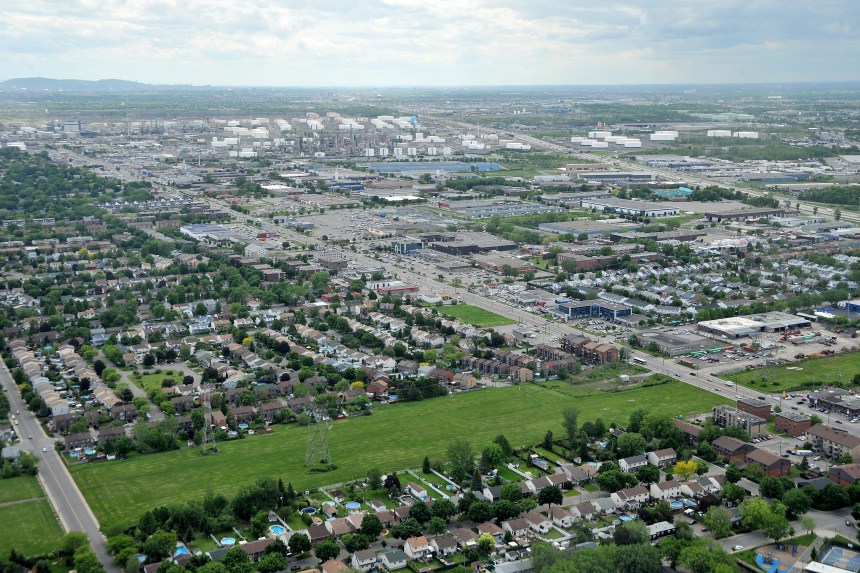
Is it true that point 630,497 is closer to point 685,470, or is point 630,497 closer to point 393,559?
point 685,470

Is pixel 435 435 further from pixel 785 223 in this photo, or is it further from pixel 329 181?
pixel 329 181

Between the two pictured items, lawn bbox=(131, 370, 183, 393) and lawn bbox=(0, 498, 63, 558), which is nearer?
lawn bbox=(0, 498, 63, 558)

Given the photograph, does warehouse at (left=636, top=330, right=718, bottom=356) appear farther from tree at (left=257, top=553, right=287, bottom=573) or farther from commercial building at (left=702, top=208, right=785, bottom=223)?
commercial building at (left=702, top=208, right=785, bottom=223)

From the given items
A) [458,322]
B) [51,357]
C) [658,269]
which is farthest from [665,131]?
[51,357]

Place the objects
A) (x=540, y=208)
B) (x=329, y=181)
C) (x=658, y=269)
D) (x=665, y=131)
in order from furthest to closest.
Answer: (x=665, y=131) < (x=329, y=181) < (x=540, y=208) < (x=658, y=269)

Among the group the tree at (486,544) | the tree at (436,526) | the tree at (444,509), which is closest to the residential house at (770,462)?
the tree at (486,544)

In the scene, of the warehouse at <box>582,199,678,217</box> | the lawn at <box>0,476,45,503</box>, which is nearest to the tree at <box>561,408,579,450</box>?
the lawn at <box>0,476,45,503</box>

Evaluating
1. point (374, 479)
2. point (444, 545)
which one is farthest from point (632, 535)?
point (374, 479)
